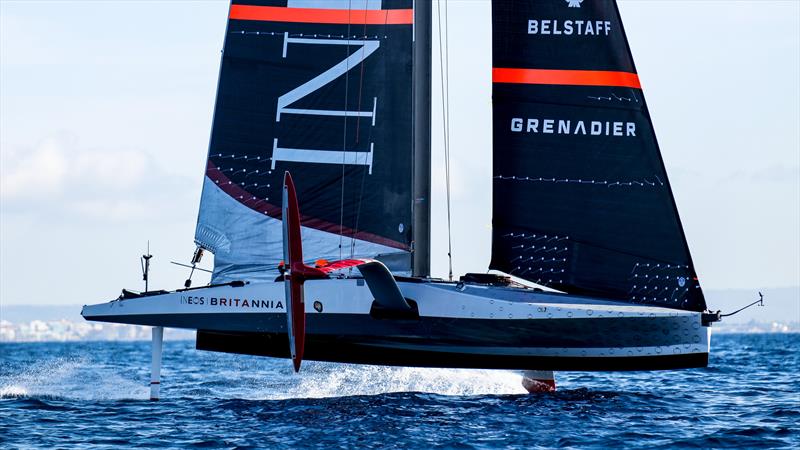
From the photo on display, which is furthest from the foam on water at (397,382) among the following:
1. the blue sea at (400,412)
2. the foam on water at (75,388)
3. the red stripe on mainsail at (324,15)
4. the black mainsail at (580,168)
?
the red stripe on mainsail at (324,15)

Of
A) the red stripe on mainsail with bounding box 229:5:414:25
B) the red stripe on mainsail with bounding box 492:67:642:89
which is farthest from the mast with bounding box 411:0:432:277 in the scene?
the red stripe on mainsail with bounding box 492:67:642:89

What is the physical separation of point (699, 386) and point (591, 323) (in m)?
6.67

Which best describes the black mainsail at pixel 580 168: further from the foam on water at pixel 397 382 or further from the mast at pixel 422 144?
the foam on water at pixel 397 382

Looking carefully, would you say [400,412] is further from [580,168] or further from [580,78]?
[580,78]

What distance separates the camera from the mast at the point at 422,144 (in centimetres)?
2458

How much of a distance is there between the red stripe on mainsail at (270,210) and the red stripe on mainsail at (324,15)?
2.94 metres

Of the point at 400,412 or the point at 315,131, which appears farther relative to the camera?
the point at 315,131

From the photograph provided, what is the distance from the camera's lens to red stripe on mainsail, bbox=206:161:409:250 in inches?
961

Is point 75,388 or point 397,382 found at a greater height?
point 397,382

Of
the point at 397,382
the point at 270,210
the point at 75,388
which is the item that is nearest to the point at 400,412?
the point at 397,382

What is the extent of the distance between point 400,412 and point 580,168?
18.5 ft

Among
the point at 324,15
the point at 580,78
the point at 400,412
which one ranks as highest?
the point at 324,15

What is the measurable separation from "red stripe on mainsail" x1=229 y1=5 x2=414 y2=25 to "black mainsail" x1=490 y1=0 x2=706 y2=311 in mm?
2041

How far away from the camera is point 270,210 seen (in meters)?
24.8
